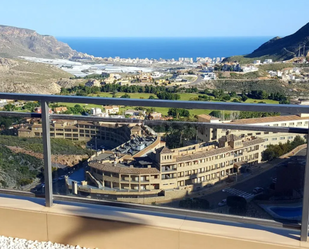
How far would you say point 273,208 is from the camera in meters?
2.28

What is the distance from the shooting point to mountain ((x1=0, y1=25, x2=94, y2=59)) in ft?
192

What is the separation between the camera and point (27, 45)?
218 ft

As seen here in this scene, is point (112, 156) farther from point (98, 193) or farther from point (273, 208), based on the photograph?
point (273, 208)

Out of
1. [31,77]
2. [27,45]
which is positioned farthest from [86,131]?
[27,45]

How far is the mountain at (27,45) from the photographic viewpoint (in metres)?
58.7

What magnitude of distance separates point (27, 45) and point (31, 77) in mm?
24057

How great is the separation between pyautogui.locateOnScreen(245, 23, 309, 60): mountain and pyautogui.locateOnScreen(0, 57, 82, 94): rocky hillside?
35013mm

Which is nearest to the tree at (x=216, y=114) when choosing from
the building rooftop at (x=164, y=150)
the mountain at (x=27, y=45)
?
the building rooftop at (x=164, y=150)

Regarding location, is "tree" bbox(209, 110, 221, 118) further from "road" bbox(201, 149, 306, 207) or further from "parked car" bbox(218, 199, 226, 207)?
"parked car" bbox(218, 199, 226, 207)

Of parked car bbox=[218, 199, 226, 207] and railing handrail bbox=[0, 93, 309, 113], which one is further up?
railing handrail bbox=[0, 93, 309, 113]

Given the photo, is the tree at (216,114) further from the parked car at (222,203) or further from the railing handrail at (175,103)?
the parked car at (222,203)

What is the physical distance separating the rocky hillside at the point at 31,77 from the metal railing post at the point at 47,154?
110 feet

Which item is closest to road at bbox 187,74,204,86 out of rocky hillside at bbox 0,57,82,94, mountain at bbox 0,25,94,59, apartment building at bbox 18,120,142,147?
rocky hillside at bbox 0,57,82,94

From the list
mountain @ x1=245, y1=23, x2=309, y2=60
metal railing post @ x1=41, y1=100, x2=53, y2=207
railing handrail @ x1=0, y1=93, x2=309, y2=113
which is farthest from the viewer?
mountain @ x1=245, y1=23, x2=309, y2=60
